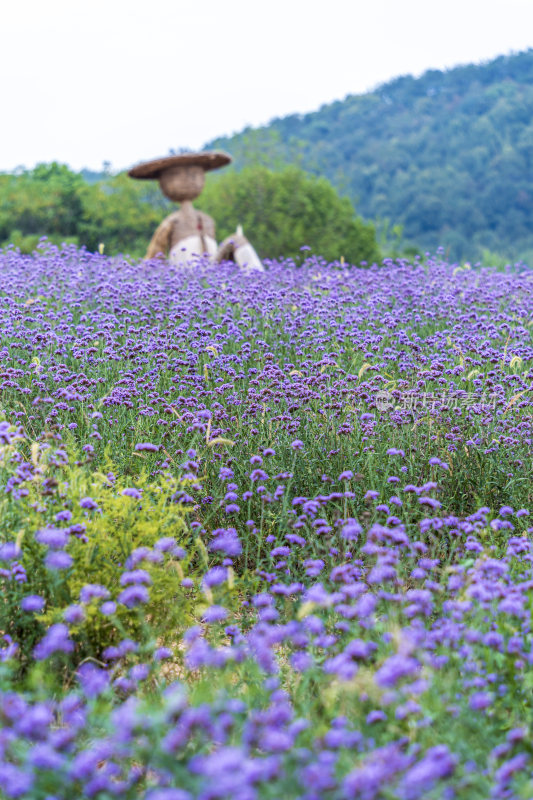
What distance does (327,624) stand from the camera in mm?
3715

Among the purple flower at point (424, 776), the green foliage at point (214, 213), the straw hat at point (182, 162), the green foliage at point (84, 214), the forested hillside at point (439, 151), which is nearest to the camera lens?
the purple flower at point (424, 776)

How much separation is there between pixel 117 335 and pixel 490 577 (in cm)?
427

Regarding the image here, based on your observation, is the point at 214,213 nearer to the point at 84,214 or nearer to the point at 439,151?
the point at 84,214

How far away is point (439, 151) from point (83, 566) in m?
55.8

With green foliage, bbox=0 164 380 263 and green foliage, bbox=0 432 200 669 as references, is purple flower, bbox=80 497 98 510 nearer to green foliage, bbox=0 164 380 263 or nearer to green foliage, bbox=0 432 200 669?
green foliage, bbox=0 432 200 669

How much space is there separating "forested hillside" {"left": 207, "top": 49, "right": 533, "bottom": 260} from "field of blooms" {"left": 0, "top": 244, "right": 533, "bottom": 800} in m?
30.5

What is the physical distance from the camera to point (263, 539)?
15.3 ft

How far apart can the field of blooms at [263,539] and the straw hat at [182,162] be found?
15.4 ft

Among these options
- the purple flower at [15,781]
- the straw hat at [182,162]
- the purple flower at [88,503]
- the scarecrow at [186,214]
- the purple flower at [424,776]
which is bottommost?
the purple flower at [424,776]

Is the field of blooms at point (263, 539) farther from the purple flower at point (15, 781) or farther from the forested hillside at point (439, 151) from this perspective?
the forested hillside at point (439, 151)

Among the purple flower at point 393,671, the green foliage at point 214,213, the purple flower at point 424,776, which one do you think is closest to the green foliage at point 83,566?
the purple flower at point 393,671

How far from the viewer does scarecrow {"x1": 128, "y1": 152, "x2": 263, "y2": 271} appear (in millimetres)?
13234

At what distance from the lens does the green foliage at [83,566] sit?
341 centimetres

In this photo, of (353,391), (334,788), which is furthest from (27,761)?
(353,391)
